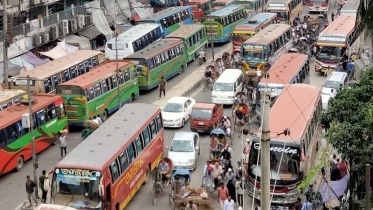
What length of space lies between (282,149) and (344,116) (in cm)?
321

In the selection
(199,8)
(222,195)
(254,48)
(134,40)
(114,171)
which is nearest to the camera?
(114,171)

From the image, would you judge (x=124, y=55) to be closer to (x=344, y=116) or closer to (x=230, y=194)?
(x=230, y=194)

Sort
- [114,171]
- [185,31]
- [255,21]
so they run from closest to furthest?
[114,171] < [185,31] < [255,21]

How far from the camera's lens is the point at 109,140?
73.1 ft

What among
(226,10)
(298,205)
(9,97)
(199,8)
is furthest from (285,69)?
(199,8)

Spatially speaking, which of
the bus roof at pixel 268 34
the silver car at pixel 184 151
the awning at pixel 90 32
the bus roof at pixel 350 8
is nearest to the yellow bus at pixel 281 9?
the bus roof at pixel 350 8

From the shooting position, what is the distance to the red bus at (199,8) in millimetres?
56531

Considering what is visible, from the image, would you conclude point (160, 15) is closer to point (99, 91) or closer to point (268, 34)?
point (268, 34)

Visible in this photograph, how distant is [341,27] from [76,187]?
2727cm

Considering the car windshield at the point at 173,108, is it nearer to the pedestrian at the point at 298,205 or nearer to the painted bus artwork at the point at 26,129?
the painted bus artwork at the point at 26,129

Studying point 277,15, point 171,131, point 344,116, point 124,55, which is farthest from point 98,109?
point 277,15

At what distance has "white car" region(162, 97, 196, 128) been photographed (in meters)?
31.3

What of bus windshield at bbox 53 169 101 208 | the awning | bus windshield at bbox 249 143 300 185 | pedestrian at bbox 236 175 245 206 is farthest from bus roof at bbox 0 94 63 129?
the awning

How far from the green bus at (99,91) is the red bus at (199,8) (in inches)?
836
